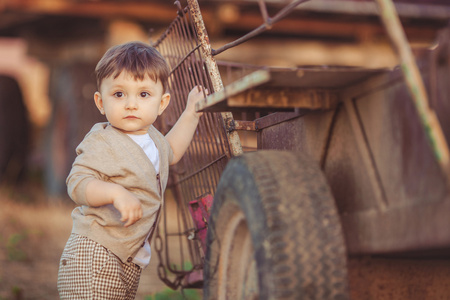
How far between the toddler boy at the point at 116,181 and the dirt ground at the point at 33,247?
6.34 feet

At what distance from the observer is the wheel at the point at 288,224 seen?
1.55 meters

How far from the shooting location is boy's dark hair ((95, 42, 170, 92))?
2490 millimetres

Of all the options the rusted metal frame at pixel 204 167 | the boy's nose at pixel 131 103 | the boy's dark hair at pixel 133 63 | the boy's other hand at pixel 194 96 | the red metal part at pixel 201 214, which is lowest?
the red metal part at pixel 201 214

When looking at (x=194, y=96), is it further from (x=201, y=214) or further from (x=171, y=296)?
(x=171, y=296)

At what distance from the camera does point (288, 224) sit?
159 centimetres

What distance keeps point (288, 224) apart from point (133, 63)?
1.19 meters

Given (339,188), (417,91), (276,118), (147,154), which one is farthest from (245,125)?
(417,91)

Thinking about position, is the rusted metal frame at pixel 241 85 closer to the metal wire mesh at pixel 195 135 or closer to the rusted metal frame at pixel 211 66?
the rusted metal frame at pixel 211 66

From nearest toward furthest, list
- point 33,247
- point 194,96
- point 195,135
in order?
point 194,96 < point 195,135 < point 33,247

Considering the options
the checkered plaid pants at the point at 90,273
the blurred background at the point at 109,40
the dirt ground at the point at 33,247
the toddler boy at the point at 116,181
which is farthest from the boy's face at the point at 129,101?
the blurred background at the point at 109,40

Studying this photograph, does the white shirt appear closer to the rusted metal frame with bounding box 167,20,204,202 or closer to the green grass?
the rusted metal frame with bounding box 167,20,204,202

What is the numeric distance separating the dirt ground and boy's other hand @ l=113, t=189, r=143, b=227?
2.24 metres

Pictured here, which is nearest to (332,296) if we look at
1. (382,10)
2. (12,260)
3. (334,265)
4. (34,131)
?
(334,265)

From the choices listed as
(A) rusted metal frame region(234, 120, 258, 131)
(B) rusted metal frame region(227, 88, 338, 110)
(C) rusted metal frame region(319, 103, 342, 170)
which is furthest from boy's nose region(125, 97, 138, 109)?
(C) rusted metal frame region(319, 103, 342, 170)
